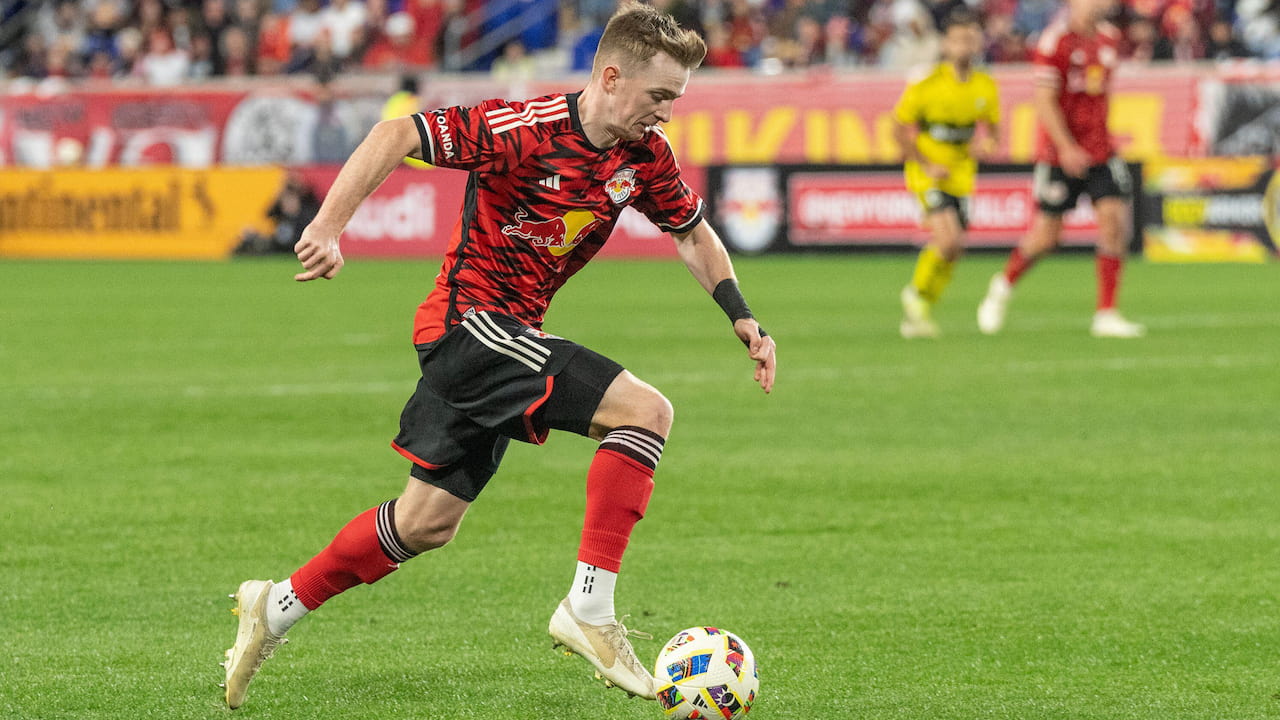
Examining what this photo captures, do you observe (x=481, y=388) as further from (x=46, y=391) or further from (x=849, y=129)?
(x=849, y=129)

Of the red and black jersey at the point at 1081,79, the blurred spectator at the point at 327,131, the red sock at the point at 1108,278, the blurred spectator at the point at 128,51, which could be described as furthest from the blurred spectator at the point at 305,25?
the red sock at the point at 1108,278

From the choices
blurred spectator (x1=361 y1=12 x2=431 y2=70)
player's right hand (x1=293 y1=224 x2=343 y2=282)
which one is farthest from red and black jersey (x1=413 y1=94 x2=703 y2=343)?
blurred spectator (x1=361 y1=12 x2=431 y2=70)

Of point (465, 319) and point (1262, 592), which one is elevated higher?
point (465, 319)

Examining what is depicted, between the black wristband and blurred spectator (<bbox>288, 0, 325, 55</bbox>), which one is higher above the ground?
the black wristband

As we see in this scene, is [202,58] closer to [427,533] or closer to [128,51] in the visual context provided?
[128,51]

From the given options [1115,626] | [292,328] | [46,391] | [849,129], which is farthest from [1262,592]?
[849,129]

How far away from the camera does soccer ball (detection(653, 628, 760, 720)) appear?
14.9 feet

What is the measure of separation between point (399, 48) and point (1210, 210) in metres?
12.7

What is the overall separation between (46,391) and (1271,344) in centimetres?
837

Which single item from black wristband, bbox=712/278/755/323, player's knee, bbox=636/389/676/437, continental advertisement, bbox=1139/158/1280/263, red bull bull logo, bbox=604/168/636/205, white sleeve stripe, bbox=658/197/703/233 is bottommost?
continental advertisement, bbox=1139/158/1280/263

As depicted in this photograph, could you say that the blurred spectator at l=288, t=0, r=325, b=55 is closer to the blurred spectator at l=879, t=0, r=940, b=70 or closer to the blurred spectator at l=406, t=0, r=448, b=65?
the blurred spectator at l=406, t=0, r=448, b=65

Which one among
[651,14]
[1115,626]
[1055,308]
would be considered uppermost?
[651,14]

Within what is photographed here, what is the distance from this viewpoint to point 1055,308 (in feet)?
55.5

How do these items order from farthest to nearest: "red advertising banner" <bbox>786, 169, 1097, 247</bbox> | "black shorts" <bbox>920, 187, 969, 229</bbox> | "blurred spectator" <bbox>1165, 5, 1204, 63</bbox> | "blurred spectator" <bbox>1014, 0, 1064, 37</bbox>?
1. "blurred spectator" <bbox>1014, 0, 1064, 37</bbox>
2. "blurred spectator" <bbox>1165, 5, 1204, 63</bbox>
3. "red advertising banner" <bbox>786, 169, 1097, 247</bbox>
4. "black shorts" <bbox>920, 187, 969, 229</bbox>
